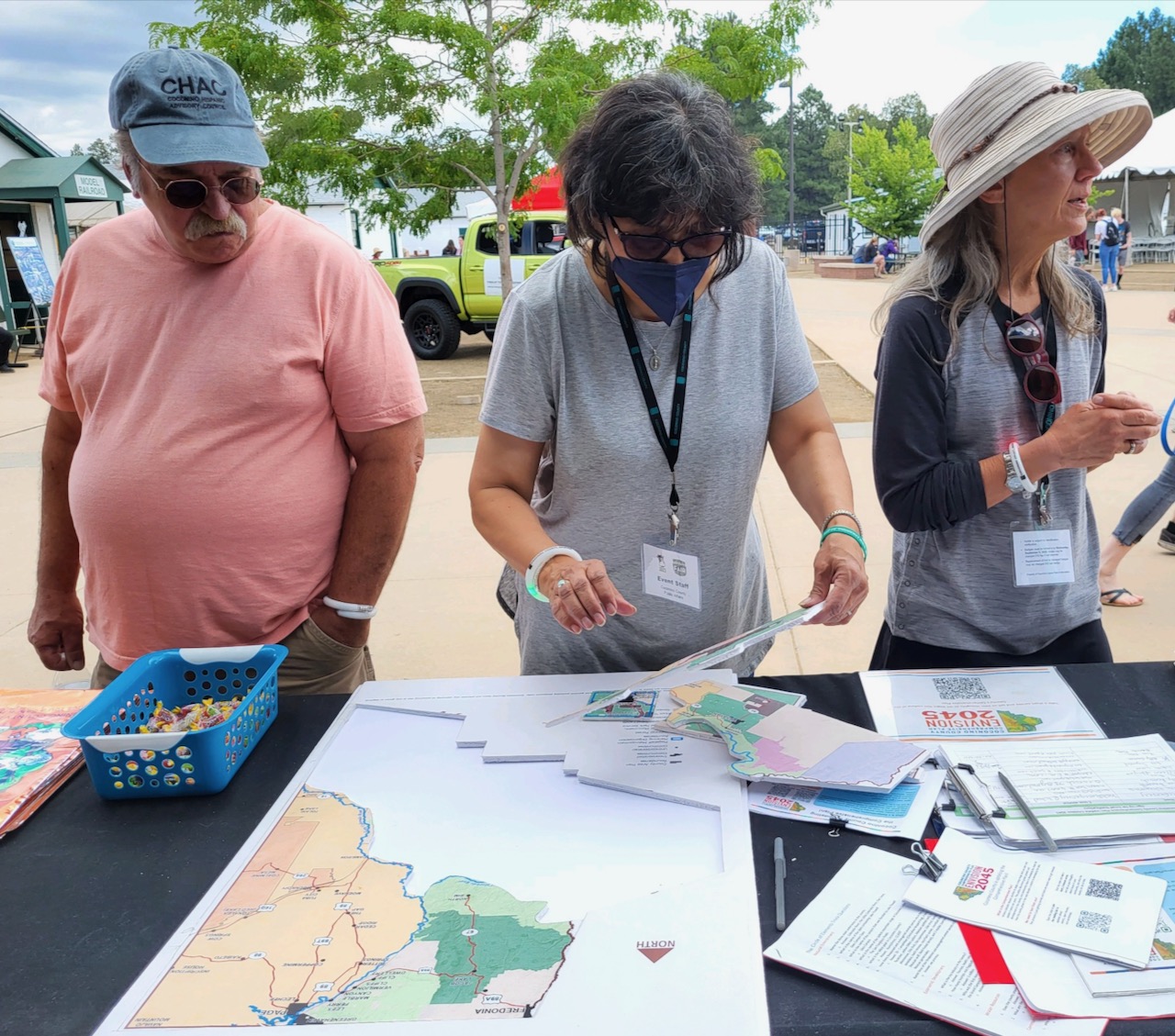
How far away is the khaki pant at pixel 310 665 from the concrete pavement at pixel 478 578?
64.0 inches

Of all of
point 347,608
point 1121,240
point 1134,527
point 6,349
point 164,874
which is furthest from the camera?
point 1121,240

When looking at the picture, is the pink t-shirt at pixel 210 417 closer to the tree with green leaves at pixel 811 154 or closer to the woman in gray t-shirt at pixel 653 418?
the woman in gray t-shirt at pixel 653 418

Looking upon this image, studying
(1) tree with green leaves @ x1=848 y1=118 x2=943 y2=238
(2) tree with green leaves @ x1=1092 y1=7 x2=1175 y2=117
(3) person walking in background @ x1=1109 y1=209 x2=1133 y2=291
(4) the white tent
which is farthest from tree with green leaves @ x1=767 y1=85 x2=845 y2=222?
(3) person walking in background @ x1=1109 y1=209 x2=1133 y2=291

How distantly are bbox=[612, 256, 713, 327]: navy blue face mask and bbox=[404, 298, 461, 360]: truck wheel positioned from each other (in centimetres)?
1043

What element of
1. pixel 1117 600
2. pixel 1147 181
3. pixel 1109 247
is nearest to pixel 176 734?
pixel 1117 600

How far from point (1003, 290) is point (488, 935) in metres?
1.42

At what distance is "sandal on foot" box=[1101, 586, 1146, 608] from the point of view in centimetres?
388

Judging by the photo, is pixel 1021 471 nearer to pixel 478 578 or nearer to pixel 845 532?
pixel 845 532

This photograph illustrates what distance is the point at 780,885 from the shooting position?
3.76 feet

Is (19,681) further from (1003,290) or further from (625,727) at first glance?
(1003,290)

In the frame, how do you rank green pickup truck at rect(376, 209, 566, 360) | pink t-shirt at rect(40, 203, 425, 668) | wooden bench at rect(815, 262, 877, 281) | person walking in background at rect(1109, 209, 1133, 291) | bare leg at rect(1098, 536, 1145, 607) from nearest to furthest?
1. pink t-shirt at rect(40, 203, 425, 668)
2. bare leg at rect(1098, 536, 1145, 607)
3. green pickup truck at rect(376, 209, 566, 360)
4. person walking in background at rect(1109, 209, 1133, 291)
5. wooden bench at rect(815, 262, 877, 281)

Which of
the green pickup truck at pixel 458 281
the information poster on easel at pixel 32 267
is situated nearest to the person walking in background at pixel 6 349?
the information poster on easel at pixel 32 267

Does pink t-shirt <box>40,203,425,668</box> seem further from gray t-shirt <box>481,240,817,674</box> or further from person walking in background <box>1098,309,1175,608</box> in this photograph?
person walking in background <box>1098,309,1175,608</box>

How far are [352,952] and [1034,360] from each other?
4.76ft
